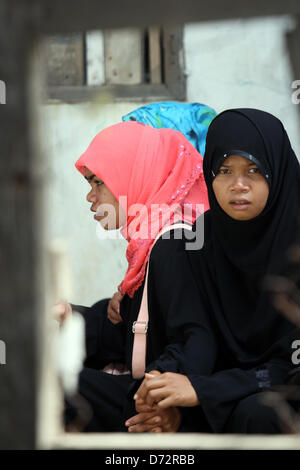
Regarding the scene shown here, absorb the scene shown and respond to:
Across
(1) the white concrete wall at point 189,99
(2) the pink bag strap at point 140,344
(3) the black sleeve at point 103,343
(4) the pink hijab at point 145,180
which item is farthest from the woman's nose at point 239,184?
(1) the white concrete wall at point 189,99

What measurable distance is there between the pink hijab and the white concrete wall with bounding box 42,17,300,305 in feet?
3.40

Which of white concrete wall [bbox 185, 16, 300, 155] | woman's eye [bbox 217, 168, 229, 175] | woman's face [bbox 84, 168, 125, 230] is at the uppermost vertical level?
white concrete wall [bbox 185, 16, 300, 155]

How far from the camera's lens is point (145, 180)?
2.85 m

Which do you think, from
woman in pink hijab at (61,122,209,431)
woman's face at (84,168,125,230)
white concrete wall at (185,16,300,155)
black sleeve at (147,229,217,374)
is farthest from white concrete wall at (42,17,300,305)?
black sleeve at (147,229,217,374)

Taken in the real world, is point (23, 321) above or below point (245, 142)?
below

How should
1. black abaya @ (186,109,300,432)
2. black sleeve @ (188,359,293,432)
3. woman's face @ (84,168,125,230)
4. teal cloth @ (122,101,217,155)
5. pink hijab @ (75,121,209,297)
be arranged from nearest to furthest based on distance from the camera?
black sleeve @ (188,359,293,432), black abaya @ (186,109,300,432), pink hijab @ (75,121,209,297), woman's face @ (84,168,125,230), teal cloth @ (122,101,217,155)

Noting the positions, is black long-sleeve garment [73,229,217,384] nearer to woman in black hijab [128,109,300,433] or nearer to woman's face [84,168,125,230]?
woman in black hijab [128,109,300,433]

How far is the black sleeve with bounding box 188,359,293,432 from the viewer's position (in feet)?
7.14

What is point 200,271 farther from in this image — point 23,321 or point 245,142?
point 23,321

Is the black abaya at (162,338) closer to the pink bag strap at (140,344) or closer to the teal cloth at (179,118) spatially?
the pink bag strap at (140,344)

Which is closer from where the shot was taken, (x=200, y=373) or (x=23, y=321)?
(x=23, y=321)

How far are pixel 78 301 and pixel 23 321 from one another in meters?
2.59

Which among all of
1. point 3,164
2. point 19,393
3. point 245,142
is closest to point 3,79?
point 3,164

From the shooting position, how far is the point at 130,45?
163 inches
